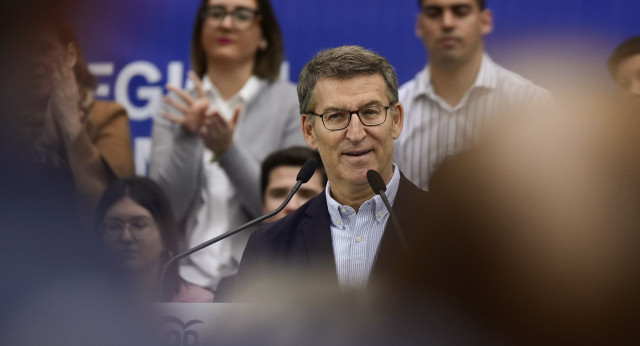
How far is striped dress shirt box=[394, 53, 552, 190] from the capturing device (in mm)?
2416

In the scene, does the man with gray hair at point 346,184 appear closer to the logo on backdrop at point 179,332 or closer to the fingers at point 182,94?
the logo on backdrop at point 179,332

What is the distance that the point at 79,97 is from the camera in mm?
3262

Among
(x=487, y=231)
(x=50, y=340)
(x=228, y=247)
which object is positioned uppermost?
(x=487, y=231)

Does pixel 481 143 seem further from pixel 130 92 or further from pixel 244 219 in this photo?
pixel 130 92

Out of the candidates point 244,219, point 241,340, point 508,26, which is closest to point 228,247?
point 244,219

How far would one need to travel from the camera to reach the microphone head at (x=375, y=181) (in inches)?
63.7

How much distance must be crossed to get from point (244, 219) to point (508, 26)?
1176 millimetres

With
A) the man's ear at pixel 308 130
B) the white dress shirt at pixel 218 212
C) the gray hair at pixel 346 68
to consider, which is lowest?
the white dress shirt at pixel 218 212

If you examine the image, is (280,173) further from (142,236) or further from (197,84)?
(142,236)

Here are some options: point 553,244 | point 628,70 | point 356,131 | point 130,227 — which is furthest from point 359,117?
point 130,227

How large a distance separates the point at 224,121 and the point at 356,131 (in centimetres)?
166

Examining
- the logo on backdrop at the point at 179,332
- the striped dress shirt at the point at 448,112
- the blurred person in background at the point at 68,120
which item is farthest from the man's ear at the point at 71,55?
the logo on backdrop at the point at 179,332

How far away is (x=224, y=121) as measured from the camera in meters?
3.26

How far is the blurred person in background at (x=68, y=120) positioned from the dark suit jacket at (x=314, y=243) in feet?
1.95
